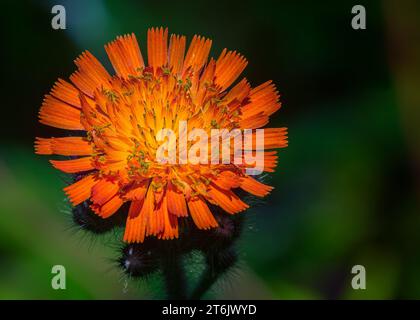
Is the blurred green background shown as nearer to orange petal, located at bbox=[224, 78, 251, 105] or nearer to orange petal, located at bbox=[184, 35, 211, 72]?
orange petal, located at bbox=[184, 35, 211, 72]

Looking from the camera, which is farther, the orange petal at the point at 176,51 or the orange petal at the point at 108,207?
the orange petal at the point at 176,51

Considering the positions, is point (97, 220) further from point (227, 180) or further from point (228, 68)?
point (228, 68)

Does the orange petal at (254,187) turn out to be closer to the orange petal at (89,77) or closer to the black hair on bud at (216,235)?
the black hair on bud at (216,235)

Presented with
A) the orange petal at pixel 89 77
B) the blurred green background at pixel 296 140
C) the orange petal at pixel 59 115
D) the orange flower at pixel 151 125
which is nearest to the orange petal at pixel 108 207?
the orange flower at pixel 151 125

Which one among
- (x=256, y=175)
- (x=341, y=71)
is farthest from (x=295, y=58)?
(x=256, y=175)

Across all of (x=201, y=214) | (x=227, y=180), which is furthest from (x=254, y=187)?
(x=201, y=214)
